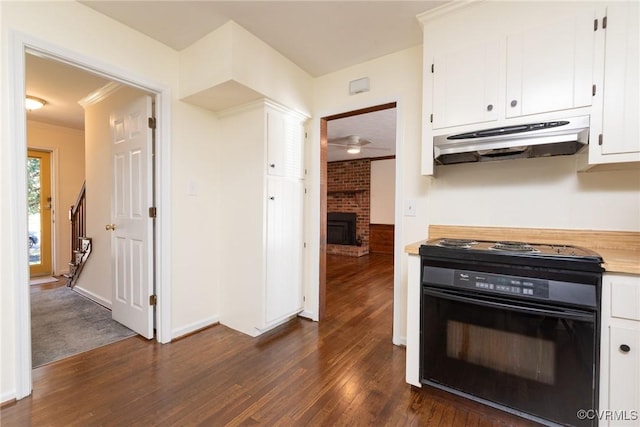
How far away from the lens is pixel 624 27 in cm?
141

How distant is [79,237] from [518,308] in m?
5.03

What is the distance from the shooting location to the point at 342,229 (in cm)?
726

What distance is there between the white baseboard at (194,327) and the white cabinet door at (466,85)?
2.58m

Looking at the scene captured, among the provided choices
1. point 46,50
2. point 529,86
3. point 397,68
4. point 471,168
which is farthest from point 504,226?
point 46,50

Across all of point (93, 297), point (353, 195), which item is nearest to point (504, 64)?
point (93, 297)

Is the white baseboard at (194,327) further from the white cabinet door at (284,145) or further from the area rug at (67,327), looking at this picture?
the white cabinet door at (284,145)

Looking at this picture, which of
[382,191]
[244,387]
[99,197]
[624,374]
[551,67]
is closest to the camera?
[624,374]

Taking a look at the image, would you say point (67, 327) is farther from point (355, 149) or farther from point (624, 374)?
point (355, 149)

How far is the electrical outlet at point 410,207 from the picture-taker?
230 cm

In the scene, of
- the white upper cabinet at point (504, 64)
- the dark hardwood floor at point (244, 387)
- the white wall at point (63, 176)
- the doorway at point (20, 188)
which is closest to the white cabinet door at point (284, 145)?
the white upper cabinet at point (504, 64)

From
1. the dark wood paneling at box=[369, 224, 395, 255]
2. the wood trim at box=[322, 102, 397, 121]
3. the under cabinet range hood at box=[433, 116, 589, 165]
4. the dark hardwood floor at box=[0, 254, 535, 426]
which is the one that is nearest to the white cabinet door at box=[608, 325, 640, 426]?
A: the dark hardwood floor at box=[0, 254, 535, 426]

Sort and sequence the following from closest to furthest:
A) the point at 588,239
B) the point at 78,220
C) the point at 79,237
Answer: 1. the point at 588,239
2. the point at 79,237
3. the point at 78,220

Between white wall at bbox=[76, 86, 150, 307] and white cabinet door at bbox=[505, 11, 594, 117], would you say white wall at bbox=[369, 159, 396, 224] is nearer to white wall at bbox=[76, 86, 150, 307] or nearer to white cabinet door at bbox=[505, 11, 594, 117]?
white cabinet door at bbox=[505, 11, 594, 117]

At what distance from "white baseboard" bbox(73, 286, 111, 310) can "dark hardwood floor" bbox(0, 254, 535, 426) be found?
1.13 metres
